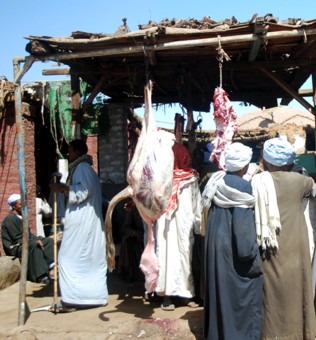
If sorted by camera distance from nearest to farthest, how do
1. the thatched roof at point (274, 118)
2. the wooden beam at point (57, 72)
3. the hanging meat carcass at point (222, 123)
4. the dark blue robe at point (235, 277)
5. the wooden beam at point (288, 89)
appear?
the dark blue robe at point (235, 277) → the hanging meat carcass at point (222, 123) → the wooden beam at point (288, 89) → the wooden beam at point (57, 72) → the thatched roof at point (274, 118)

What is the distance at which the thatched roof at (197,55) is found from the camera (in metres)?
4.52

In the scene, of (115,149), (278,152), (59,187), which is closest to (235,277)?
(278,152)

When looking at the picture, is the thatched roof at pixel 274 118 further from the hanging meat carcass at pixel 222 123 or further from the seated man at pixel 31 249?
the hanging meat carcass at pixel 222 123

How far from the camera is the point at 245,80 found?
23.3ft

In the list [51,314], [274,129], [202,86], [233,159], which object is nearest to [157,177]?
[233,159]

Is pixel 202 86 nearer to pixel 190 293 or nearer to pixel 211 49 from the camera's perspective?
pixel 211 49

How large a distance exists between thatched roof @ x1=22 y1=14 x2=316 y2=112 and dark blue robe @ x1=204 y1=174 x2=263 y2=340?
1.54 metres

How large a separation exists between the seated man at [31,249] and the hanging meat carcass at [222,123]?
10.2ft

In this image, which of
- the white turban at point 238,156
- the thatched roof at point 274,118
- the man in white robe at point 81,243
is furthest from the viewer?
the thatched roof at point 274,118

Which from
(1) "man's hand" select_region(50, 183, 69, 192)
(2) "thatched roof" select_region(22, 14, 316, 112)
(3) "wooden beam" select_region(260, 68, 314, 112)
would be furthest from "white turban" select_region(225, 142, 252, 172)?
(1) "man's hand" select_region(50, 183, 69, 192)

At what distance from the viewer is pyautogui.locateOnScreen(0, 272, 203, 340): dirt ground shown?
14.9ft

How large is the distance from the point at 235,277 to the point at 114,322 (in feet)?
4.98

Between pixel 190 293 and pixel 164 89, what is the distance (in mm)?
3761

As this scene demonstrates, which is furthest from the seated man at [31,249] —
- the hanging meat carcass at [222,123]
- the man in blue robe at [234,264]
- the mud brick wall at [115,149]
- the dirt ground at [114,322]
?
the man in blue robe at [234,264]
